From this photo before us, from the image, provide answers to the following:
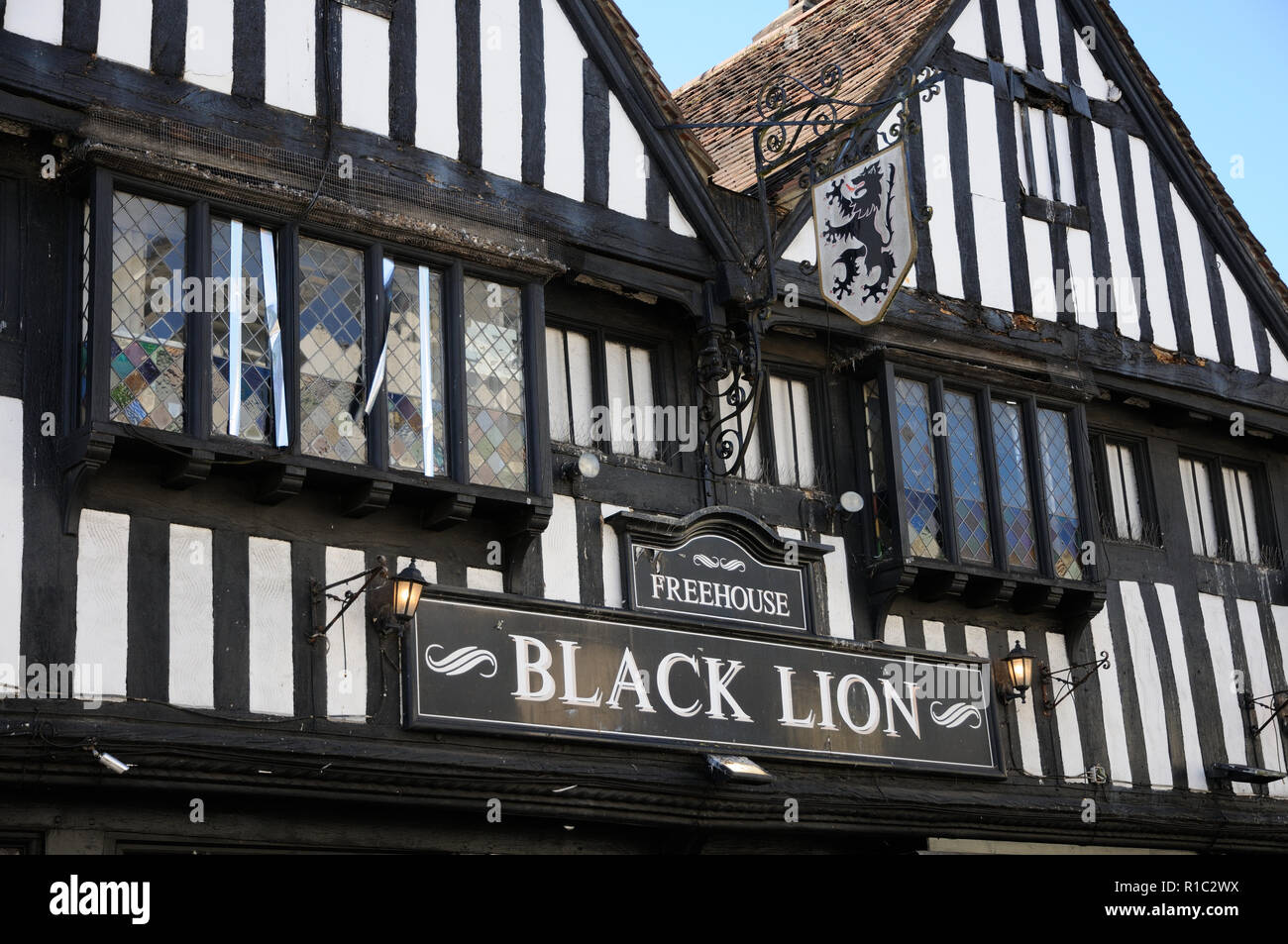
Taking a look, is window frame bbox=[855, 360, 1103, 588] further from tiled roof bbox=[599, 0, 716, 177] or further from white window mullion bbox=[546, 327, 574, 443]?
white window mullion bbox=[546, 327, 574, 443]

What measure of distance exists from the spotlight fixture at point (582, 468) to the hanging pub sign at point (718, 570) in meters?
0.33

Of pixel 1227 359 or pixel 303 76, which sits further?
pixel 1227 359

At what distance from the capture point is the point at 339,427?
10.4 meters

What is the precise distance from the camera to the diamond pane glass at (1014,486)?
1347 centimetres

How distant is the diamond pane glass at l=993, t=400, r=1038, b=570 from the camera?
1347 centimetres

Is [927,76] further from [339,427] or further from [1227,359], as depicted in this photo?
[339,427]

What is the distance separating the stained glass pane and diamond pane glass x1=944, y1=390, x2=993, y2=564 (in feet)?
1.82

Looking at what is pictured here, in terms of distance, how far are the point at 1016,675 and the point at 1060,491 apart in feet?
5.20

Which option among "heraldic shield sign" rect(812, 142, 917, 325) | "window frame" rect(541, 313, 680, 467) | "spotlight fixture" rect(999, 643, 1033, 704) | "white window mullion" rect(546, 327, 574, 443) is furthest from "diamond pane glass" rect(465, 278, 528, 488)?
"spotlight fixture" rect(999, 643, 1033, 704)

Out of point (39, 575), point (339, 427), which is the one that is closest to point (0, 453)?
point (39, 575)

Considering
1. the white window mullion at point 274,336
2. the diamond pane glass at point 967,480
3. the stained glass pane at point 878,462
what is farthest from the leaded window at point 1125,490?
the white window mullion at point 274,336

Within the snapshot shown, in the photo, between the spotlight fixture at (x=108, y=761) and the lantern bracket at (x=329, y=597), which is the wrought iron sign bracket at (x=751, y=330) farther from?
the spotlight fixture at (x=108, y=761)

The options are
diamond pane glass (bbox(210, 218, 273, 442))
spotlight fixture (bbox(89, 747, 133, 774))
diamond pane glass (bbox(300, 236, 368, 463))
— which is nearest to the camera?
spotlight fixture (bbox(89, 747, 133, 774))

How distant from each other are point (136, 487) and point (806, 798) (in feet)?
15.6
